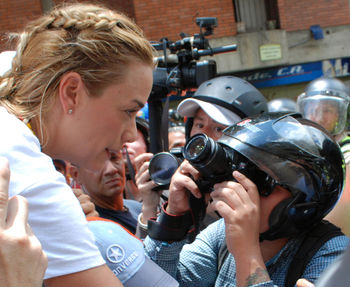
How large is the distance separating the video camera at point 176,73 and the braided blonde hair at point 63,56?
4.49 ft

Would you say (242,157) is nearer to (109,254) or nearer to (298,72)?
(109,254)

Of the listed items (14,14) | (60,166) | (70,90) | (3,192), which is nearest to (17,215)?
(3,192)

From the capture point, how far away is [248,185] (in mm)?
1471

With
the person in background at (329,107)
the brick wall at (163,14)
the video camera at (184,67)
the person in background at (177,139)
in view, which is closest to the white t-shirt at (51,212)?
the video camera at (184,67)

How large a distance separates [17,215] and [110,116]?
66cm

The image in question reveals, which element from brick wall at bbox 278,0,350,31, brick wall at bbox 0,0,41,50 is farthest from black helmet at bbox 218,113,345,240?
brick wall at bbox 278,0,350,31

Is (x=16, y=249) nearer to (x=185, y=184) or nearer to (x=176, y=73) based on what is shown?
(x=185, y=184)

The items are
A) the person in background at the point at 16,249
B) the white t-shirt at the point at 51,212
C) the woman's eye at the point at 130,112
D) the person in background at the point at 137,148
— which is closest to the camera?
the person in background at the point at 16,249

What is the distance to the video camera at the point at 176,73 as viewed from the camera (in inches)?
110

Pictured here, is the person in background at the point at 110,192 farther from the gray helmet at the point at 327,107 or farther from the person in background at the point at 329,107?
the gray helmet at the point at 327,107

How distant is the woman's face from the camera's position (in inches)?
53.1

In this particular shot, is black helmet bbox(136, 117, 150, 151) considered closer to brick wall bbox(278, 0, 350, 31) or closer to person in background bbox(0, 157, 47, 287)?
person in background bbox(0, 157, 47, 287)

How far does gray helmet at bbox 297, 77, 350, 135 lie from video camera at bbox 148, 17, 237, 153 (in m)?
1.24

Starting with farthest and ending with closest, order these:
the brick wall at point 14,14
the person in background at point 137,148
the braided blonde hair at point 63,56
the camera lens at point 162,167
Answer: the brick wall at point 14,14 < the person in background at point 137,148 < the camera lens at point 162,167 < the braided blonde hair at point 63,56
